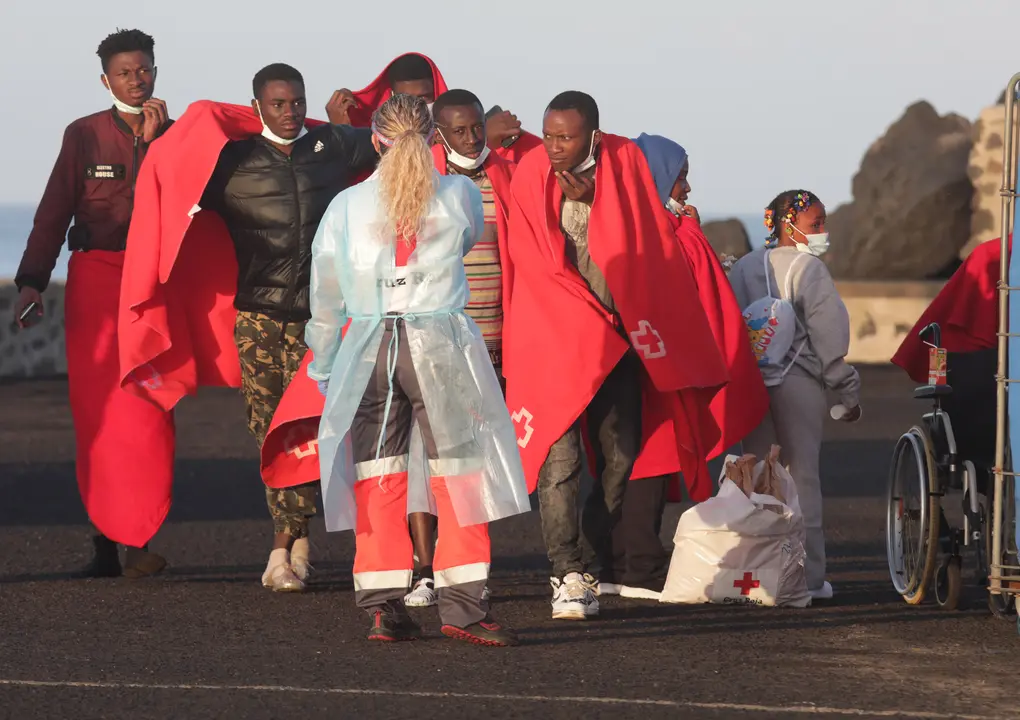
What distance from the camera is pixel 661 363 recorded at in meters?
8.16

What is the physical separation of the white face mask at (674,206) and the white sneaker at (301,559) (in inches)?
80.6

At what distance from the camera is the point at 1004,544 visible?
24.5 feet

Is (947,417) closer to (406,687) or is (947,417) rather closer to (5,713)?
(406,687)

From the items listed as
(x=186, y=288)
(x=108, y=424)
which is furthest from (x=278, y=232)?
(x=108, y=424)

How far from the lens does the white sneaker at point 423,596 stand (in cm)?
829

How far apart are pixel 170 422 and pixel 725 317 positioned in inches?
99.2

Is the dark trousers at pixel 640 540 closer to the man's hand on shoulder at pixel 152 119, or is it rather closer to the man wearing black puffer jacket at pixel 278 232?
the man wearing black puffer jacket at pixel 278 232

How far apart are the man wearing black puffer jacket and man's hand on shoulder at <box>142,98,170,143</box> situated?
45cm

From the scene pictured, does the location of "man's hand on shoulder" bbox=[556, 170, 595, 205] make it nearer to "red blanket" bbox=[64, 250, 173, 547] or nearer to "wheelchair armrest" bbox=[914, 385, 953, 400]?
"wheelchair armrest" bbox=[914, 385, 953, 400]

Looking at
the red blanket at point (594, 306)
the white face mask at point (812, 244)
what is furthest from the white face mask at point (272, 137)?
the white face mask at point (812, 244)

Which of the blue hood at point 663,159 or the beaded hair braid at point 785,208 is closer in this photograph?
the blue hood at point 663,159

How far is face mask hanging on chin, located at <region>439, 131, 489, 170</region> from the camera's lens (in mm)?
8242

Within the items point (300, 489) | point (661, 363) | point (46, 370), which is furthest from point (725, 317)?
point (46, 370)

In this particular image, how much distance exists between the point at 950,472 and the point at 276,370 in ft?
9.07
